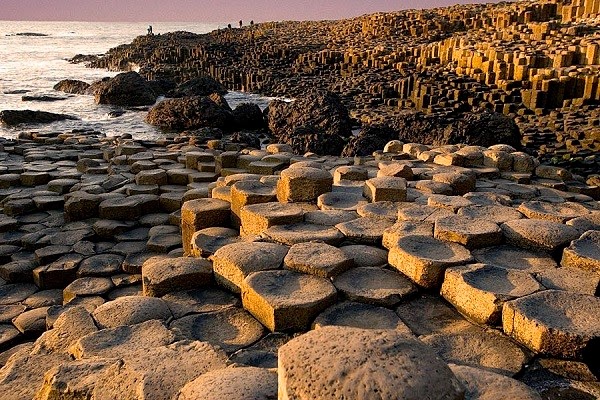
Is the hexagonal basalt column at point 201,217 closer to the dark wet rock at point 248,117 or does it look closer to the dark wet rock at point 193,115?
the dark wet rock at point 193,115

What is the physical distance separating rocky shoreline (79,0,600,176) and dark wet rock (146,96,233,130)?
3.66 m

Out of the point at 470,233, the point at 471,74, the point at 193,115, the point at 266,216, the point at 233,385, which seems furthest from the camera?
the point at 471,74

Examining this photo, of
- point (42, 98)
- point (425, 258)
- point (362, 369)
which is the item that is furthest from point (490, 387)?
point (42, 98)

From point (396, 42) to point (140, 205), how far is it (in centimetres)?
3009

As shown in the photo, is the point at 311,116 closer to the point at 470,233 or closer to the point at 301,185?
the point at 301,185

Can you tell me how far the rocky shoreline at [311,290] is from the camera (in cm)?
170

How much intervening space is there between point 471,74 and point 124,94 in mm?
11978

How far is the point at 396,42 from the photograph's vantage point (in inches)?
1267

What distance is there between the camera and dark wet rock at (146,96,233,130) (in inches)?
472

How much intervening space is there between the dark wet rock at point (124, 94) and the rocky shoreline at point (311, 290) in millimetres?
11896

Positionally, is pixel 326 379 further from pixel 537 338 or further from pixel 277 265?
pixel 277 265

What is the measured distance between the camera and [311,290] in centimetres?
257

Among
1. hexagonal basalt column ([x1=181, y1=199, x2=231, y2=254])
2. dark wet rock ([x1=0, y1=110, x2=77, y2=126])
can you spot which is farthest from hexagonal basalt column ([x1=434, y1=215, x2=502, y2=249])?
dark wet rock ([x1=0, y1=110, x2=77, y2=126])

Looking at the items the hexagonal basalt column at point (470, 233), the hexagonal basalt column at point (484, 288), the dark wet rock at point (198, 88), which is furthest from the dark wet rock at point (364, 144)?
the dark wet rock at point (198, 88)
